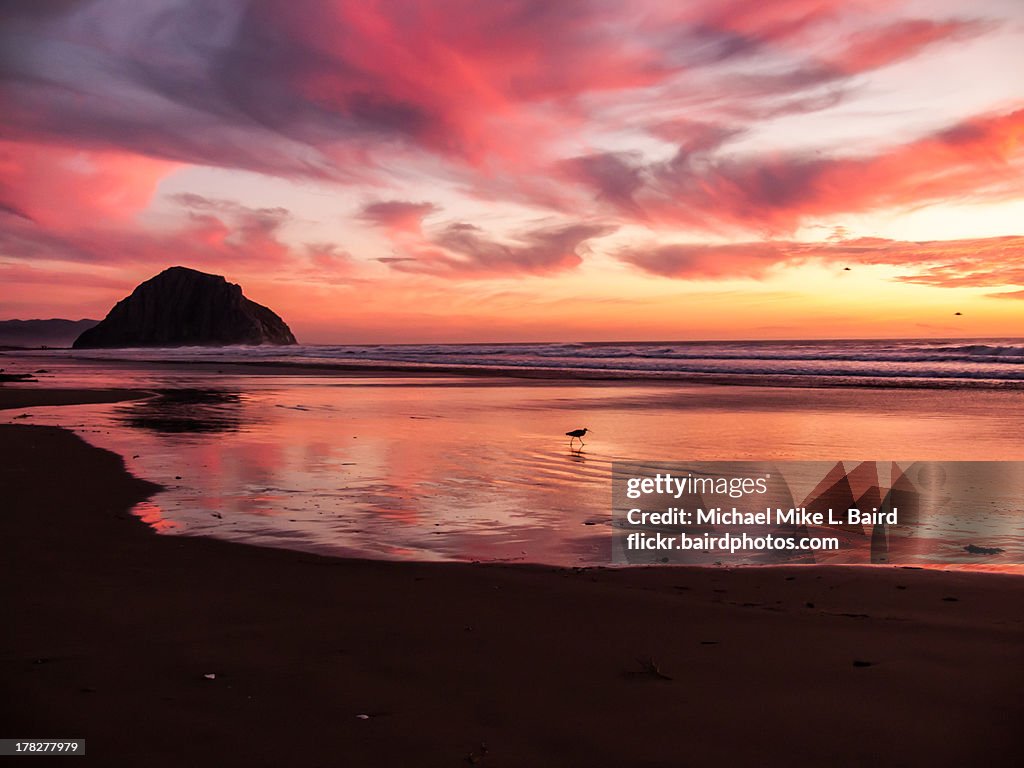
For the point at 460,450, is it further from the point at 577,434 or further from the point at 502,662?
the point at 502,662

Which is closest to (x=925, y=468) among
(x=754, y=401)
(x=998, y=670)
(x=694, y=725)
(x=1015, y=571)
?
(x=1015, y=571)

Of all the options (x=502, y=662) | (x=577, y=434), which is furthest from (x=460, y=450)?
(x=502, y=662)

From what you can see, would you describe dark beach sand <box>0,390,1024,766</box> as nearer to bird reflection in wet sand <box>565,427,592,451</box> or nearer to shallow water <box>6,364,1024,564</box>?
shallow water <box>6,364,1024,564</box>

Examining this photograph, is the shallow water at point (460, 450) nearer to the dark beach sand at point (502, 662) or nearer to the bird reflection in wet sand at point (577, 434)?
the bird reflection in wet sand at point (577, 434)

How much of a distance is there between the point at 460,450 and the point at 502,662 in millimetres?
10520

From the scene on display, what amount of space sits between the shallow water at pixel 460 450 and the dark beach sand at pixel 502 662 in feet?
4.78

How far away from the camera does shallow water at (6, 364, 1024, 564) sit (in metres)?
8.65

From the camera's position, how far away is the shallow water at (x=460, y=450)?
8648 mm

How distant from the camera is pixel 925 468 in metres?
12.7

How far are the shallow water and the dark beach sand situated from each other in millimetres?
1458

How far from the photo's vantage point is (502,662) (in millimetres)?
4664

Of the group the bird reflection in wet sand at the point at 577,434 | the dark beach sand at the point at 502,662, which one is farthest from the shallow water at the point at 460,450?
the dark beach sand at the point at 502,662

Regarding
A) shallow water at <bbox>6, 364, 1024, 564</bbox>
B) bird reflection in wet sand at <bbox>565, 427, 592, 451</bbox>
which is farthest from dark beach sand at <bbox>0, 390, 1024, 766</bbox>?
bird reflection in wet sand at <bbox>565, 427, 592, 451</bbox>

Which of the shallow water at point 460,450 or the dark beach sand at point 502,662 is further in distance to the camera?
the shallow water at point 460,450
